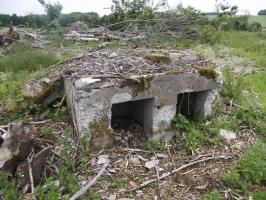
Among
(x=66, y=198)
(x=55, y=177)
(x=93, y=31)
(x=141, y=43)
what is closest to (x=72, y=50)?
(x=93, y=31)

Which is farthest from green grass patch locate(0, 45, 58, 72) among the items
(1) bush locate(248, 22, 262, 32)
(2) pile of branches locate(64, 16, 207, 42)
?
(1) bush locate(248, 22, 262, 32)

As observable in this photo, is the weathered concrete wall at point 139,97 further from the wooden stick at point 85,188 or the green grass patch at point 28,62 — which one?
the green grass patch at point 28,62

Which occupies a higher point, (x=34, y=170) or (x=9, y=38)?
(x=9, y=38)

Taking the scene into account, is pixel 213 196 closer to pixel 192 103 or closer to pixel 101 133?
pixel 101 133

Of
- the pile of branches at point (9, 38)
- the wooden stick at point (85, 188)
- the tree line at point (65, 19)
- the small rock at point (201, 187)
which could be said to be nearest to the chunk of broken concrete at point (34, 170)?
the wooden stick at point (85, 188)

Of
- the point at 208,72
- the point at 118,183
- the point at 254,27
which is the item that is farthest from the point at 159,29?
the point at 254,27

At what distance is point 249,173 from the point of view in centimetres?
347

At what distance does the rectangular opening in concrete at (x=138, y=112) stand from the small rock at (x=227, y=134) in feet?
3.20

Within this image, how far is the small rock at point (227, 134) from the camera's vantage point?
4.34 metres

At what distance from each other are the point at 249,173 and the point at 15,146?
2.35 m

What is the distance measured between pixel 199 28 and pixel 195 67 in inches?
207

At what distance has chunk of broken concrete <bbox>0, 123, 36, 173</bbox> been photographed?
3.18m

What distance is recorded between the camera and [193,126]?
14.3 feet

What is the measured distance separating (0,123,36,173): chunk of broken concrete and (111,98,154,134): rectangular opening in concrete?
1.37 meters
